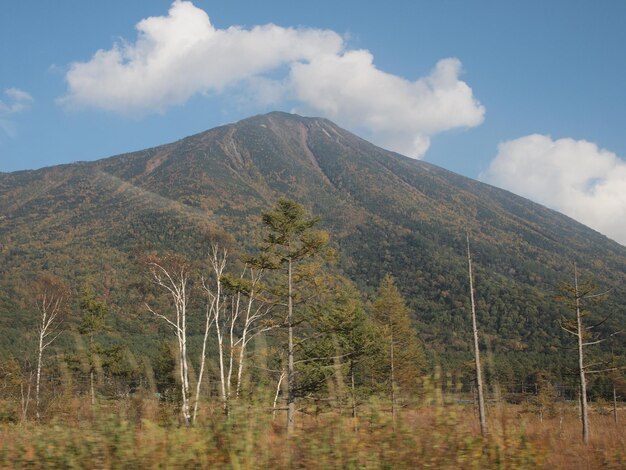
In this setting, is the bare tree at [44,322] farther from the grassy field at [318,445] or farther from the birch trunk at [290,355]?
the grassy field at [318,445]

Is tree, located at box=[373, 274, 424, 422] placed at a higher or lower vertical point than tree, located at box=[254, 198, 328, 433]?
lower

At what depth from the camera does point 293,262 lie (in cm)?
1675

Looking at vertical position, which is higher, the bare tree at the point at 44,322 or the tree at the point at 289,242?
the tree at the point at 289,242

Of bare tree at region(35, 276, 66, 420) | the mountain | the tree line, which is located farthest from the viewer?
the mountain

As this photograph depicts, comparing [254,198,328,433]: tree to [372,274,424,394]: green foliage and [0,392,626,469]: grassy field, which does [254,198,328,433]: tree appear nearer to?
[0,392,626,469]: grassy field

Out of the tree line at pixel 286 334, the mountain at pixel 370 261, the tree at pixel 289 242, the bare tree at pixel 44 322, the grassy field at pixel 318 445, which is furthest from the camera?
the mountain at pixel 370 261

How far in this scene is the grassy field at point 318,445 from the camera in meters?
3.89

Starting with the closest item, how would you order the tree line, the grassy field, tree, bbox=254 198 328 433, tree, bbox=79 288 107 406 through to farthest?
1. the grassy field
2. the tree line
3. tree, bbox=254 198 328 433
4. tree, bbox=79 288 107 406

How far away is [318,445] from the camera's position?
4.05m

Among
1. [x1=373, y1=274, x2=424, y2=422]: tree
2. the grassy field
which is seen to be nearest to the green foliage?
[x1=373, y1=274, x2=424, y2=422]: tree

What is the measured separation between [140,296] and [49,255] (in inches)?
1830

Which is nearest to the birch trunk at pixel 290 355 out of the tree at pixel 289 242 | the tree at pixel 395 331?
the tree at pixel 289 242

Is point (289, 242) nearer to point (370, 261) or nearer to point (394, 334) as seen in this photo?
point (394, 334)

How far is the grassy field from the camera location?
153 inches
